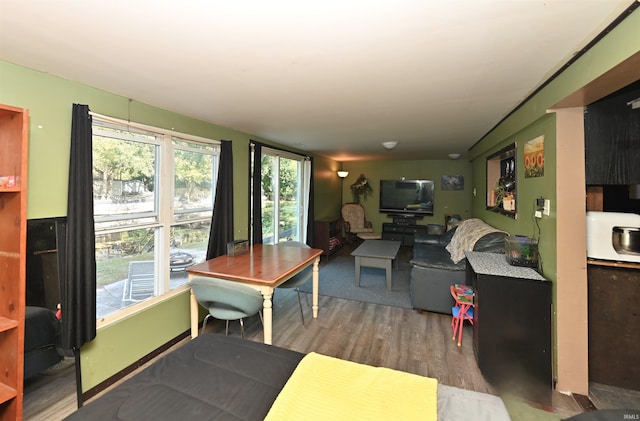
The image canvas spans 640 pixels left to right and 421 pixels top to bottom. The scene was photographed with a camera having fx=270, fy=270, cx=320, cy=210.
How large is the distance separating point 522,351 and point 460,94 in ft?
6.67

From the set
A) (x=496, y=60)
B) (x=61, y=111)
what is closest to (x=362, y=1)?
(x=496, y=60)

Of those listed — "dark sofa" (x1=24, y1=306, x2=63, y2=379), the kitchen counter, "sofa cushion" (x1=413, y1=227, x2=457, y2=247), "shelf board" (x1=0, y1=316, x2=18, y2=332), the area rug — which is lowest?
the area rug

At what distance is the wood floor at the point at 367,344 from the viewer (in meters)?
1.80

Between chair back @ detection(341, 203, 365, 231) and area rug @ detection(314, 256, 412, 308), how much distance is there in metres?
1.90

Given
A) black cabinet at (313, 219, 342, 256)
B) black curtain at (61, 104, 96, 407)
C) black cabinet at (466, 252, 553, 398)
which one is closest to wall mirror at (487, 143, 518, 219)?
black cabinet at (466, 252, 553, 398)

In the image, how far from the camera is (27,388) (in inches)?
66.9

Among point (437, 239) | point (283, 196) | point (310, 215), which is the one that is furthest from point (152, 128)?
point (437, 239)

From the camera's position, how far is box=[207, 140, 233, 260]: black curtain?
3059 mm

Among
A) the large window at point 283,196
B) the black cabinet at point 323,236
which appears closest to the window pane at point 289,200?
the large window at point 283,196

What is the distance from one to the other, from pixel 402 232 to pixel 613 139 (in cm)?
518

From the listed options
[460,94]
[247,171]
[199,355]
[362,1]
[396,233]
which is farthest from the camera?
[396,233]

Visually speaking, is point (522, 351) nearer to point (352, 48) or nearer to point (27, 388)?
point (352, 48)

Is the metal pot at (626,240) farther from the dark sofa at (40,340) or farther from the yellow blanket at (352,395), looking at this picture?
the dark sofa at (40,340)

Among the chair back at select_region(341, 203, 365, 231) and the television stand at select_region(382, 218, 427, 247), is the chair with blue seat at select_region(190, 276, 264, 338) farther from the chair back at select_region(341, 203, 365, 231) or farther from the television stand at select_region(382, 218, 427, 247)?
the television stand at select_region(382, 218, 427, 247)
